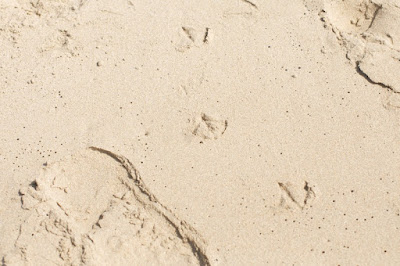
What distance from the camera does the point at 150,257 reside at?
1.94m

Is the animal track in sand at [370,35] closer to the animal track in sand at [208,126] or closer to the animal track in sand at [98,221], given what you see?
the animal track in sand at [208,126]

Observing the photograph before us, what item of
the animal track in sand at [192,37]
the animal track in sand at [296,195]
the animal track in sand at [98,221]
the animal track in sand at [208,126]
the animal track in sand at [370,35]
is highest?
the animal track in sand at [370,35]

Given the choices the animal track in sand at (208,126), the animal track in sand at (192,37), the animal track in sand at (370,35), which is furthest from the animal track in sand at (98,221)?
the animal track in sand at (370,35)

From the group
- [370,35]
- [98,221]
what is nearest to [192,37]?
[370,35]

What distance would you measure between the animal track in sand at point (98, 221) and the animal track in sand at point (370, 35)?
4.00 feet

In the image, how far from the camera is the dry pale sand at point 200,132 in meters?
1.94

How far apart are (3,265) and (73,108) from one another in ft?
2.57

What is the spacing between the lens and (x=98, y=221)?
1991mm

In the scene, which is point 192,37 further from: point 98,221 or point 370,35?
point 98,221

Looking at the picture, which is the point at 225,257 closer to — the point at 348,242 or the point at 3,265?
the point at 348,242

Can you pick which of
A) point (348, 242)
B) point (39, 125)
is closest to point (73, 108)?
point (39, 125)

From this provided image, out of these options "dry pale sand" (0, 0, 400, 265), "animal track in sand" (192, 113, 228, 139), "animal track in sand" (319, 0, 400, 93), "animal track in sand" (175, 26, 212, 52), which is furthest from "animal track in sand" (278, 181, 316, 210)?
"animal track in sand" (175, 26, 212, 52)

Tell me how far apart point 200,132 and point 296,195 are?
0.53 meters

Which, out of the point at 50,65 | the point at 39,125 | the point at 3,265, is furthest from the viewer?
the point at 50,65
